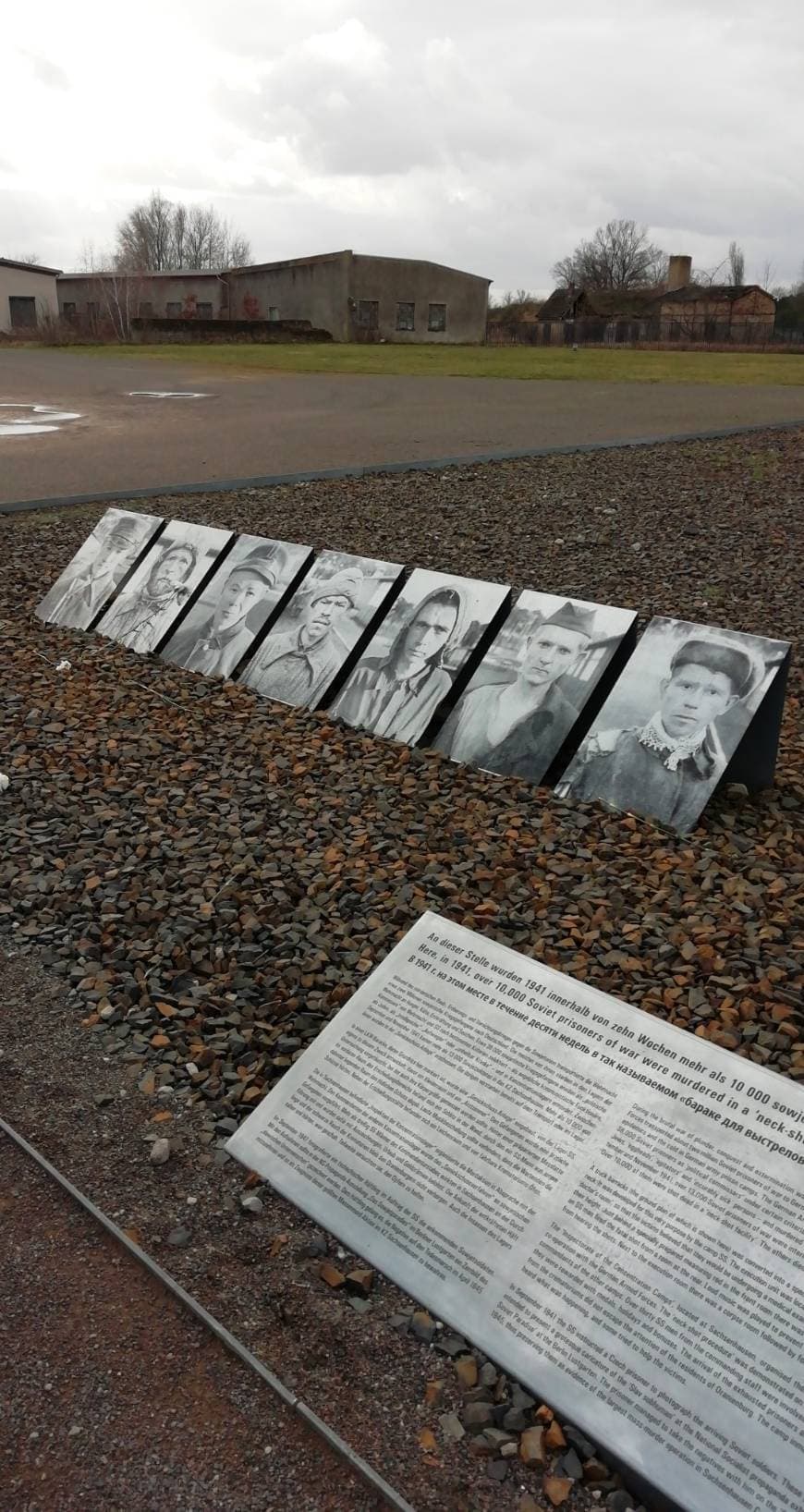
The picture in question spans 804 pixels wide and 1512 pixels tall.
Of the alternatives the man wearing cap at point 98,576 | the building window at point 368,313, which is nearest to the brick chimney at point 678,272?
the building window at point 368,313

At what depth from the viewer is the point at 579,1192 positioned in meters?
2.61

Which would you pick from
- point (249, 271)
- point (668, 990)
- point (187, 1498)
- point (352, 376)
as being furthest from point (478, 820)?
point (249, 271)

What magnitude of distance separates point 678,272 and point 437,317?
2019 cm

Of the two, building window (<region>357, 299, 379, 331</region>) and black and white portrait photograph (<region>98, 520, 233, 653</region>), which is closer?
black and white portrait photograph (<region>98, 520, 233, 653</region>)

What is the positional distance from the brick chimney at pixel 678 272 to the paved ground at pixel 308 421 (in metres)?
41.9

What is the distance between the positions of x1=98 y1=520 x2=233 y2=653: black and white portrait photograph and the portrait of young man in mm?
3285

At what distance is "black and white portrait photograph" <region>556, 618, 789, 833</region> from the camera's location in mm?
4566

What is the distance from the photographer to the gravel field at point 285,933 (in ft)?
8.36

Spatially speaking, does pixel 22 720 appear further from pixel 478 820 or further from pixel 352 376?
pixel 352 376

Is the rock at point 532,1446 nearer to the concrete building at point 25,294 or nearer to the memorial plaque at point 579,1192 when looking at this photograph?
the memorial plaque at point 579,1192

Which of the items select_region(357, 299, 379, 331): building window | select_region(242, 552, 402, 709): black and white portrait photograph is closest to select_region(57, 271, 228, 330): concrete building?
select_region(357, 299, 379, 331): building window

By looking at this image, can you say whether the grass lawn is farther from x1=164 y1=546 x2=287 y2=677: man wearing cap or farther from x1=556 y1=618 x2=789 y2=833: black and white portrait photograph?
x1=556 y1=618 x2=789 y2=833: black and white portrait photograph

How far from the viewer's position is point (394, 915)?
410 centimetres

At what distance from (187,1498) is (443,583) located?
14.4 ft
